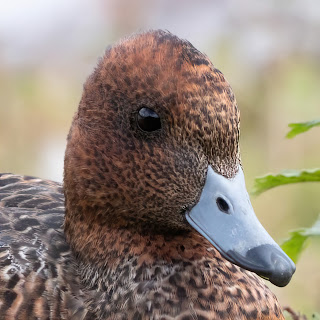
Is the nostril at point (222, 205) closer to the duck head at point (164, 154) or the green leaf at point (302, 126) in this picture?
the duck head at point (164, 154)

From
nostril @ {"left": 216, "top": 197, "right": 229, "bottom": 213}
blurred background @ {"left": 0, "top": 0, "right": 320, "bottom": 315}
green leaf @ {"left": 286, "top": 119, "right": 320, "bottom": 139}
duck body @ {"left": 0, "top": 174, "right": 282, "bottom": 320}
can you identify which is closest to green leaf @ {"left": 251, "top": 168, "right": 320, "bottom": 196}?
green leaf @ {"left": 286, "top": 119, "right": 320, "bottom": 139}

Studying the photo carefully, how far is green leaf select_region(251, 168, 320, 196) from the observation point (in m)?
2.07

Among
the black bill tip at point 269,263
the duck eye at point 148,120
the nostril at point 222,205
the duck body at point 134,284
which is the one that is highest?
the duck eye at point 148,120

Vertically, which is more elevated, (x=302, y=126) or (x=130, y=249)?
(x=302, y=126)

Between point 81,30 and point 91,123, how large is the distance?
4.94 meters

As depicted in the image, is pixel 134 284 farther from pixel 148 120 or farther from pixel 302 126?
pixel 302 126

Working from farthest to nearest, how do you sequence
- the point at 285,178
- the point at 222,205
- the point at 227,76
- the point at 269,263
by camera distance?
1. the point at 227,76
2. the point at 285,178
3. the point at 222,205
4. the point at 269,263

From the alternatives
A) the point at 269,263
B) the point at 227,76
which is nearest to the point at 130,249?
the point at 269,263

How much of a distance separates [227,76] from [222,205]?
12.8ft

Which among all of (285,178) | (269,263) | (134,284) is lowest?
(134,284)

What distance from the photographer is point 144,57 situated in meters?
1.89

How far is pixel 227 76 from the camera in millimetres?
5559

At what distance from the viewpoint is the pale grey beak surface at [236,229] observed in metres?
1.64

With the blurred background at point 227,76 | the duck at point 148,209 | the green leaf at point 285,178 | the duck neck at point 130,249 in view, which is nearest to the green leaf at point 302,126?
the green leaf at point 285,178
